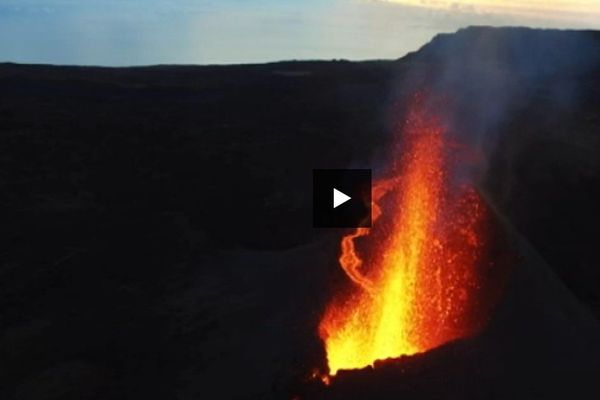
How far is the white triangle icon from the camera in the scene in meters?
20.8

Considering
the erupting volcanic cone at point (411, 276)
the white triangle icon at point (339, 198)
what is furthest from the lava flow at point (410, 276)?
the white triangle icon at point (339, 198)

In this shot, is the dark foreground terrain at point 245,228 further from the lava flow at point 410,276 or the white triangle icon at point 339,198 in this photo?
the white triangle icon at point 339,198

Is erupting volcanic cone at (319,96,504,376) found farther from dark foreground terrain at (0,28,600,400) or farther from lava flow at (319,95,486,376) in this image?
dark foreground terrain at (0,28,600,400)

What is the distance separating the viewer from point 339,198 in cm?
2161

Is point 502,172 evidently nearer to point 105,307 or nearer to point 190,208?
point 190,208

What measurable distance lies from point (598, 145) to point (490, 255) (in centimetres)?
1563

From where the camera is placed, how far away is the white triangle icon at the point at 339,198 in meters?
20.8
